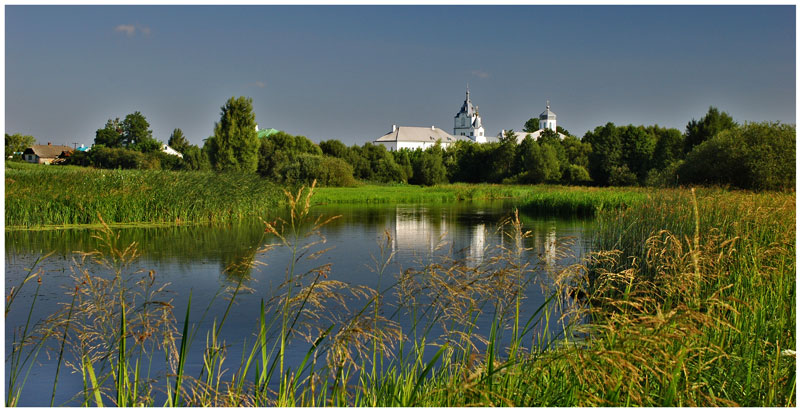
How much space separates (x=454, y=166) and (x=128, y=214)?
4259cm

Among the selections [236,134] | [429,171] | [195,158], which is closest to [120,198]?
[236,134]

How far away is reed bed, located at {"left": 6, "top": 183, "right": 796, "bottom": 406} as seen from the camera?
258 cm

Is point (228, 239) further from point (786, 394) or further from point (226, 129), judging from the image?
point (226, 129)

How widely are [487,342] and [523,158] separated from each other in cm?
4694

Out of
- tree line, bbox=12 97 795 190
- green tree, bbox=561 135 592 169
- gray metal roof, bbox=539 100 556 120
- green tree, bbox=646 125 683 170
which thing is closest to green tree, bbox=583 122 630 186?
tree line, bbox=12 97 795 190

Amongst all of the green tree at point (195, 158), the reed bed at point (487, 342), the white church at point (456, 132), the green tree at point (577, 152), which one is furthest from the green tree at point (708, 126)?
the white church at point (456, 132)

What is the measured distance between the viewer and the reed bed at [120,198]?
1446cm

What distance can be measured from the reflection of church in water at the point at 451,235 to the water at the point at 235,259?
27 millimetres

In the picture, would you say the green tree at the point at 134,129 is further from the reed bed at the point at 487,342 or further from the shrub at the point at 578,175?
the reed bed at the point at 487,342

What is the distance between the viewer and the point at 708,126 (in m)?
41.8

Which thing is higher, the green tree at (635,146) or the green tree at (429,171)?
the green tree at (635,146)

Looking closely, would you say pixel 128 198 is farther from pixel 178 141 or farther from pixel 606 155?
pixel 178 141

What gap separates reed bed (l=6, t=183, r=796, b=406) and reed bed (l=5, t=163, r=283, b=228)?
870 cm

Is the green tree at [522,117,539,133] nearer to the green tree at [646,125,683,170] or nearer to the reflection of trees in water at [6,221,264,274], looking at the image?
the green tree at [646,125,683,170]
